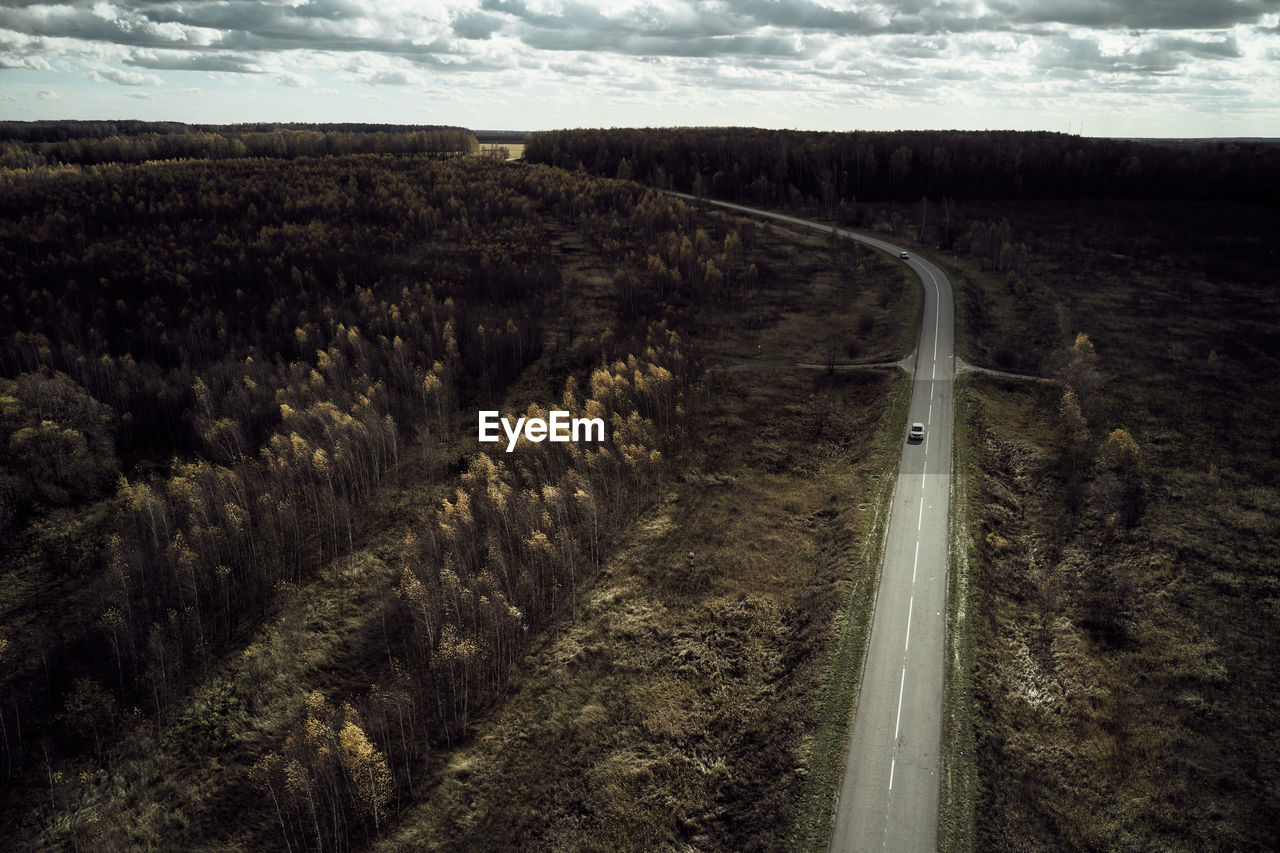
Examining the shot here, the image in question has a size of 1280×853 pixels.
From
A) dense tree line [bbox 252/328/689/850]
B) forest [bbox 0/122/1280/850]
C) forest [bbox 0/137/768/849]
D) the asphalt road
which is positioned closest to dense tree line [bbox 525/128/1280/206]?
forest [bbox 0/122/1280/850]

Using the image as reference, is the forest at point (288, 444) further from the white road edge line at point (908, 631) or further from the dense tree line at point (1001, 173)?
the dense tree line at point (1001, 173)

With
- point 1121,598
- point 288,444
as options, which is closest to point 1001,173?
point 1121,598

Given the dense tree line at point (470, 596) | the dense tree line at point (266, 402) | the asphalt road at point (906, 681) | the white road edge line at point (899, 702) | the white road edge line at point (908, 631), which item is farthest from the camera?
the dense tree line at point (266, 402)

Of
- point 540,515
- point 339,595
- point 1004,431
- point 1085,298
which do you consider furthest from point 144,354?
point 1085,298

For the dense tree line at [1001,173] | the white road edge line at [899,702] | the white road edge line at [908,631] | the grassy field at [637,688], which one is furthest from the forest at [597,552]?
the dense tree line at [1001,173]

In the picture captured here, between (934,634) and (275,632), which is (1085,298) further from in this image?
(275,632)
